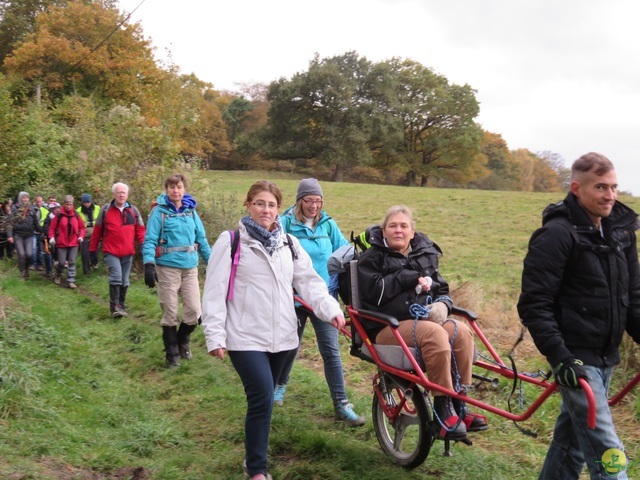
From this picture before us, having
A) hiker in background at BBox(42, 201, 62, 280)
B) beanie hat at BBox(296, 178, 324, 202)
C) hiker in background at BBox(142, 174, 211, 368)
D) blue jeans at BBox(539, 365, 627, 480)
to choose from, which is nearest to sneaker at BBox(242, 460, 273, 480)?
blue jeans at BBox(539, 365, 627, 480)

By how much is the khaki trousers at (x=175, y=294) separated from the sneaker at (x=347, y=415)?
239cm

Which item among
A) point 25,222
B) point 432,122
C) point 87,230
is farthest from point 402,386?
point 432,122

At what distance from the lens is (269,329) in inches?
156

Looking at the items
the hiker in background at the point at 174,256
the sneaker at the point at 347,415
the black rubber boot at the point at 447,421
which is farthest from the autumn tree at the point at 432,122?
the black rubber boot at the point at 447,421

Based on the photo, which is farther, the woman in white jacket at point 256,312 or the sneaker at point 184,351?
the sneaker at point 184,351

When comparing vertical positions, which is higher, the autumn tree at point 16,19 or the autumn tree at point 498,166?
the autumn tree at point 16,19

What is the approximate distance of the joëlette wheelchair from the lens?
384 cm

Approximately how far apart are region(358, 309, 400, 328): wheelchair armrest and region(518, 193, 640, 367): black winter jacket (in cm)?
95

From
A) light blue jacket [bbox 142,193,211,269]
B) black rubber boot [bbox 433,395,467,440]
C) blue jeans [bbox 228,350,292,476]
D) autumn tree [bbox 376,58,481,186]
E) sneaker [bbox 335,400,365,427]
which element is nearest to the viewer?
black rubber boot [bbox 433,395,467,440]

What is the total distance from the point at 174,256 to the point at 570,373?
4960 mm

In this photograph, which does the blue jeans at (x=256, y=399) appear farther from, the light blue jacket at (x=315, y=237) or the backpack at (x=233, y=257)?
the light blue jacket at (x=315, y=237)

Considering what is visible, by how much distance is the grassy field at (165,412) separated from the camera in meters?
4.36

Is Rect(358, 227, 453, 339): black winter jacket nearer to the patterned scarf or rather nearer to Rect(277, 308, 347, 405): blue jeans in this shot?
the patterned scarf

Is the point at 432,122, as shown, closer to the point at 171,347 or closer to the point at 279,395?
the point at 171,347
